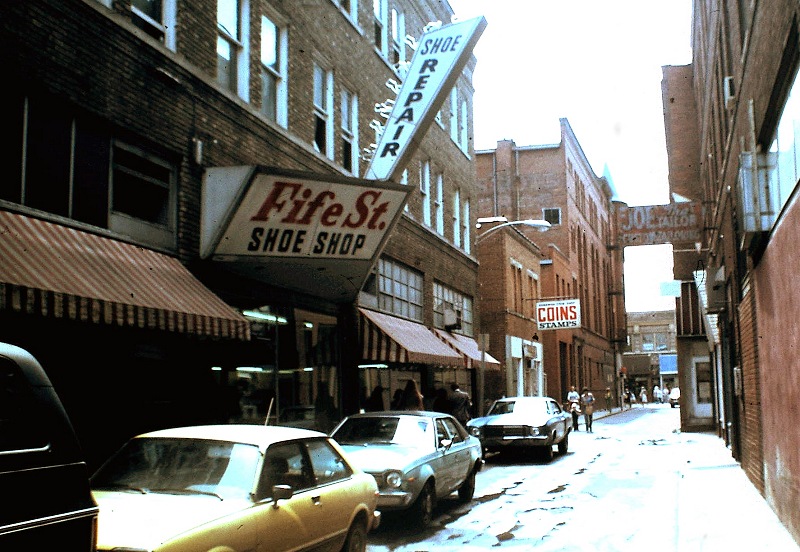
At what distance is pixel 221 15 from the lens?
14.0 m

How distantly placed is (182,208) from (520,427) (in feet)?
34.8

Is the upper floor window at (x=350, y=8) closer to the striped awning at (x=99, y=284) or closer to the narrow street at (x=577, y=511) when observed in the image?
the striped awning at (x=99, y=284)

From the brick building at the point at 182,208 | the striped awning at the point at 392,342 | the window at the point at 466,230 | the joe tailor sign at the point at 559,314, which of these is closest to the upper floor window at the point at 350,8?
the brick building at the point at 182,208

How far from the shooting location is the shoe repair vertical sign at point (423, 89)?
1492 centimetres

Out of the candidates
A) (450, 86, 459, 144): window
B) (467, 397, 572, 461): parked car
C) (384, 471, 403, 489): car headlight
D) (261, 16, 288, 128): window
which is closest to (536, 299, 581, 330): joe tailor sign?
(450, 86, 459, 144): window

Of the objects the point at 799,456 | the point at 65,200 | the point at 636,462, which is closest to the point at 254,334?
the point at 65,200

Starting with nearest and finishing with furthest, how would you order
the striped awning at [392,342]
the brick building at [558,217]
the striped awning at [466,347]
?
1. the striped awning at [392,342]
2. the striped awning at [466,347]
3. the brick building at [558,217]

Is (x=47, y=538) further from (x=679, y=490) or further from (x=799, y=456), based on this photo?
(x=679, y=490)

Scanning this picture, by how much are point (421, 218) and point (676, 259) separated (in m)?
14.6

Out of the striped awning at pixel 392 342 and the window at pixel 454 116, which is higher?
the window at pixel 454 116

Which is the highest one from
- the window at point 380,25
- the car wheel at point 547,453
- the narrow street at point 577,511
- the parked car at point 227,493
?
the window at point 380,25

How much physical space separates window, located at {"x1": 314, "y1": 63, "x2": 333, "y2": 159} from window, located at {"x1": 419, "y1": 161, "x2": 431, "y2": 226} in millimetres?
6404

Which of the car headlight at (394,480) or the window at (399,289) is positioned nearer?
the car headlight at (394,480)

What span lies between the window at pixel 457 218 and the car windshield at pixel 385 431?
1597cm
